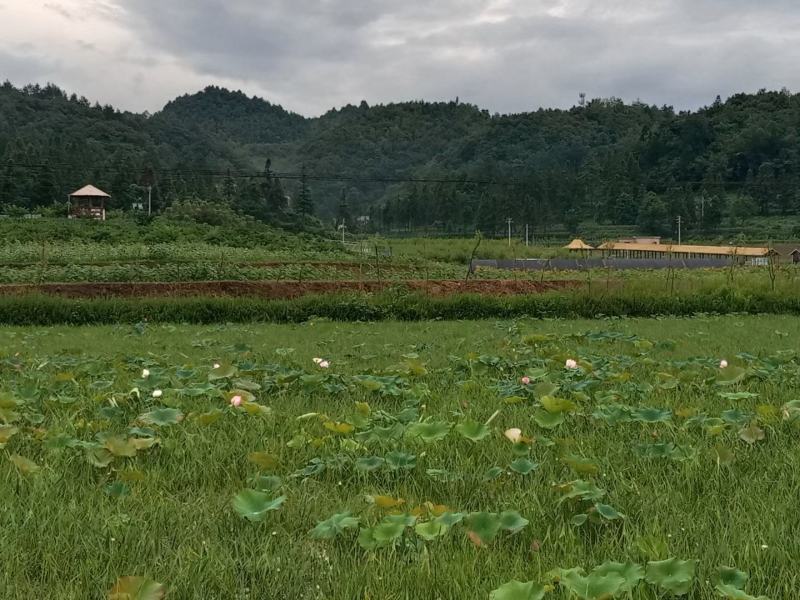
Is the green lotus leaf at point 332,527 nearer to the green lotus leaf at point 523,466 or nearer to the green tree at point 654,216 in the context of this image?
the green lotus leaf at point 523,466

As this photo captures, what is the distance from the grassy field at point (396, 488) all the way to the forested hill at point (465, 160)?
5389cm

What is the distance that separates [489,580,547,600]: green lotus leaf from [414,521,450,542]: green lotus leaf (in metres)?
0.34

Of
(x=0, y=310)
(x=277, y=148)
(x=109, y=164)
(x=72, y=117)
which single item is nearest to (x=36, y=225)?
(x=0, y=310)

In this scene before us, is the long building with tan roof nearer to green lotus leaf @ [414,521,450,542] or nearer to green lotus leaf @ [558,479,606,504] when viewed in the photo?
green lotus leaf @ [558,479,606,504]

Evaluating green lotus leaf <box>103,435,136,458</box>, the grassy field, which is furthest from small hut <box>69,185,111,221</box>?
green lotus leaf <box>103,435,136,458</box>

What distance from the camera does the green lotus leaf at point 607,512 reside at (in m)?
1.92

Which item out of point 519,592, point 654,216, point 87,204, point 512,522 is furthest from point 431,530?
point 654,216

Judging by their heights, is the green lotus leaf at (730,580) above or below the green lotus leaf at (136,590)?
below

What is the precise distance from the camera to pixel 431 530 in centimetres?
174

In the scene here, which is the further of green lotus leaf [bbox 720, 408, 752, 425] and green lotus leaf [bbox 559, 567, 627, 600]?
green lotus leaf [bbox 720, 408, 752, 425]

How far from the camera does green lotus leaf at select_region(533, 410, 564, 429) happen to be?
2975mm

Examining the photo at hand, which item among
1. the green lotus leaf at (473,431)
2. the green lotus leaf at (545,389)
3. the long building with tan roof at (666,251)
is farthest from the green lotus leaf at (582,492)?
the long building with tan roof at (666,251)

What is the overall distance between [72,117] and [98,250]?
213 ft

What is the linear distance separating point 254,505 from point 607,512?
1011mm
